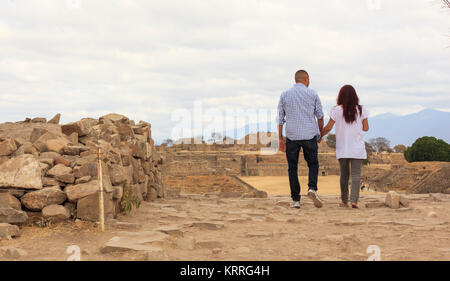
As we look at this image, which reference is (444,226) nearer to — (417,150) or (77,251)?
(77,251)

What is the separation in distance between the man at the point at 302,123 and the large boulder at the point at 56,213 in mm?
3274

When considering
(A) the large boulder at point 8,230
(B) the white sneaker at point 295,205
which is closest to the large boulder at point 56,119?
(A) the large boulder at point 8,230

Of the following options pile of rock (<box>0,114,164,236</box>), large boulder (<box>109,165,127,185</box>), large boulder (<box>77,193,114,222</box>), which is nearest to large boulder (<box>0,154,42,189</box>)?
pile of rock (<box>0,114,164,236</box>)

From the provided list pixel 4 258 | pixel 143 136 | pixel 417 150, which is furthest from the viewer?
pixel 417 150

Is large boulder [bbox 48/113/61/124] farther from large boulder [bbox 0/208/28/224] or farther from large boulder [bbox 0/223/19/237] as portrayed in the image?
large boulder [bbox 0/223/19/237]

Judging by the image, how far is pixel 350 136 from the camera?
649 cm

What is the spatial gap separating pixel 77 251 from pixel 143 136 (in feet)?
17.1

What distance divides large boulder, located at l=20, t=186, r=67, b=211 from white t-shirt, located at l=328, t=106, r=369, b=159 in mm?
4124

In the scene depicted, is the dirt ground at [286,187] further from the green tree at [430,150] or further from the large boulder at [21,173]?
the large boulder at [21,173]

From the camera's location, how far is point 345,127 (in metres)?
6.51

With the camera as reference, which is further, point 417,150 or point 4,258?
point 417,150

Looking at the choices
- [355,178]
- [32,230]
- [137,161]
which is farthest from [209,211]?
[32,230]

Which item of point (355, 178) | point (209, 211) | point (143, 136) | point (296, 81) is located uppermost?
point (296, 81)

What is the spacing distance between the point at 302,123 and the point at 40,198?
3.73 m
